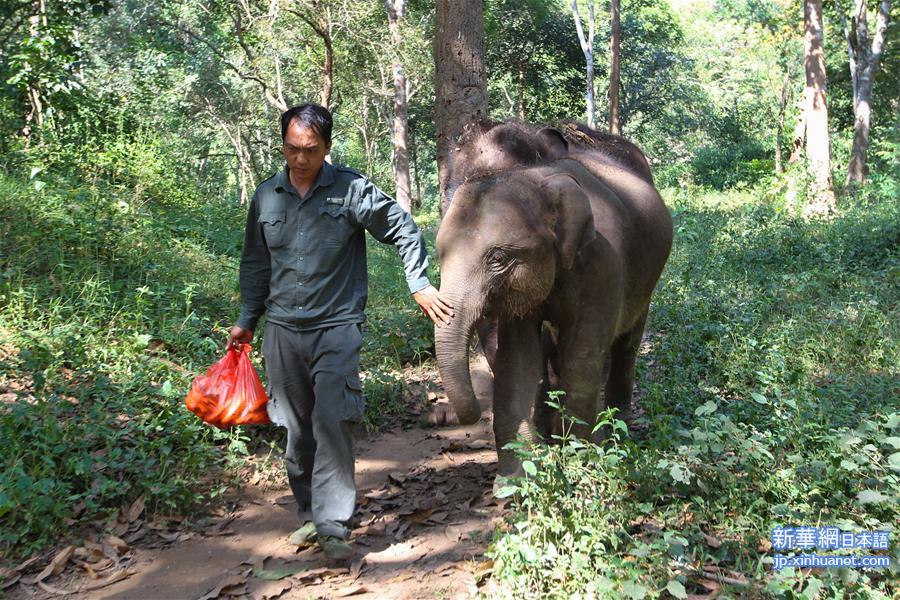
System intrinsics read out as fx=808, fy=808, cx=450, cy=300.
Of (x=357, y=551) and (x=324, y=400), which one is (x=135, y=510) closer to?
(x=357, y=551)

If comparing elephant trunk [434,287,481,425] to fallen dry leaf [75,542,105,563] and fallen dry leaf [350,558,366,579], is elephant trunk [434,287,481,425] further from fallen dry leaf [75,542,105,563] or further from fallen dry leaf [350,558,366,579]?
fallen dry leaf [75,542,105,563]

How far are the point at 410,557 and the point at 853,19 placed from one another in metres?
23.0

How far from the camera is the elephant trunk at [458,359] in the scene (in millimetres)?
4047

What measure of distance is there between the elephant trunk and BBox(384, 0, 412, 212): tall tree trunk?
605 inches

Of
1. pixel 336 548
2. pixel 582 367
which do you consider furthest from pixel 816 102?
pixel 336 548

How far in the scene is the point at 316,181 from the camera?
413 cm

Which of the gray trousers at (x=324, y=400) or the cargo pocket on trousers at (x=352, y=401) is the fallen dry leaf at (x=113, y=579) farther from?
the cargo pocket on trousers at (x=352, y=401)

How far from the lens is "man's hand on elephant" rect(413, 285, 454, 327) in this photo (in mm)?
4043

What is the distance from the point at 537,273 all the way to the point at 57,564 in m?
2.92

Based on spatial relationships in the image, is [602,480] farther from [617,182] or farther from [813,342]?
[813,342]

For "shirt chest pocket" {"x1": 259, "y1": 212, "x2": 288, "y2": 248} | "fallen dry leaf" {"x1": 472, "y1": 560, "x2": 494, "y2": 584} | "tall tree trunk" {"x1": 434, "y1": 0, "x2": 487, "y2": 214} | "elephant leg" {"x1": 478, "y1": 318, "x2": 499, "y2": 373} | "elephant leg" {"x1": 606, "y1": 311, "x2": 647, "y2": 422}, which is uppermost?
"tall tree trunk" {"x1": 434, "y1": 0, "x2": 487, "y2": 214}

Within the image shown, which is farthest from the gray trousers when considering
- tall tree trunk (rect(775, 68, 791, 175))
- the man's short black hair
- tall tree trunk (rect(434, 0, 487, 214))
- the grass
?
→ tall tree trunk (rect(775, 68, 791, 175))

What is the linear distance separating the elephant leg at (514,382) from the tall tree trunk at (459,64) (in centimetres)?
267

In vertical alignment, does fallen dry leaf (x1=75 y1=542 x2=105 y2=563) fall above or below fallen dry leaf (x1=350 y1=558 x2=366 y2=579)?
above
